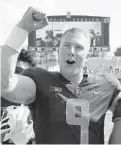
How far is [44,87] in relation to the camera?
1941 mm

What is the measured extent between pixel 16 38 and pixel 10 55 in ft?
0.35

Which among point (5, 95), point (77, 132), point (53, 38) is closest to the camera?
point (5, 95)

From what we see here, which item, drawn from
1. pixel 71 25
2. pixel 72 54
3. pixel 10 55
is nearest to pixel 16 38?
pixel 10 55

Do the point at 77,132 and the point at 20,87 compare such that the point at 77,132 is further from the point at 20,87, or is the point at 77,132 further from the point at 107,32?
the point at 107,32

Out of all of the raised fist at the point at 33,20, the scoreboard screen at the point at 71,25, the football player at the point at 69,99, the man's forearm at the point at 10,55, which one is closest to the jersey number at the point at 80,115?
the football player at the point at 69,99

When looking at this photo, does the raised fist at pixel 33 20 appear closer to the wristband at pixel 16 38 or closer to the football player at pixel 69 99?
the wristband at pixel 16 38

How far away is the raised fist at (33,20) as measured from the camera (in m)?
1.68

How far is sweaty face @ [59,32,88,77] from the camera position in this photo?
194 centimetres

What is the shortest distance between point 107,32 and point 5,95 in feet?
95.0

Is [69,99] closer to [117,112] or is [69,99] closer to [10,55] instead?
[117,112]

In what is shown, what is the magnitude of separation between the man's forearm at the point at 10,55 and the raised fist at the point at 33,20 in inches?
1.1

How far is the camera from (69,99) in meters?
1.94

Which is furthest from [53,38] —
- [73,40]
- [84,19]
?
[73,40]

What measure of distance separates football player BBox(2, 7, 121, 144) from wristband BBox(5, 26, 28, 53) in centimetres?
20
